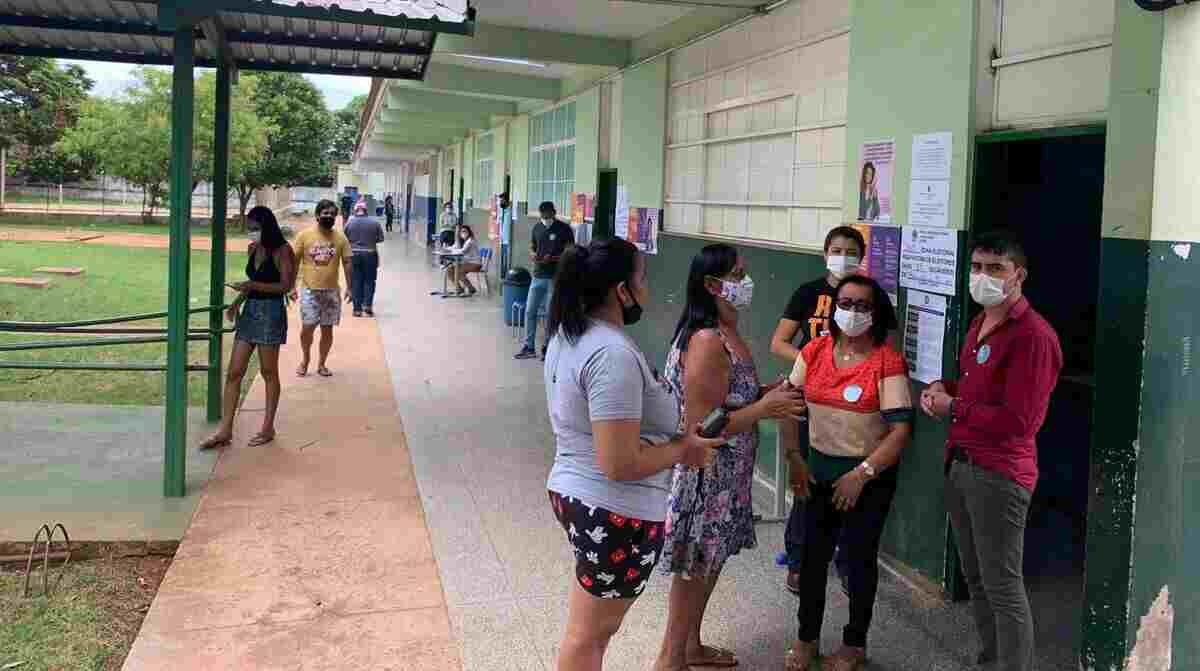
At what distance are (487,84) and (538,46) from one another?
131 inches

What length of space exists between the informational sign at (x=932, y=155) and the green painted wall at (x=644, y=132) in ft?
14.5

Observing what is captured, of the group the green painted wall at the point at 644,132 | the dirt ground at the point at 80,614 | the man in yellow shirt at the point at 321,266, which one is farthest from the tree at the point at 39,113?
the dirt ground at the point at 80,614

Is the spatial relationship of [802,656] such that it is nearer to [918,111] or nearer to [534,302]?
[918,111]

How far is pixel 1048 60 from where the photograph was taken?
4117 mm

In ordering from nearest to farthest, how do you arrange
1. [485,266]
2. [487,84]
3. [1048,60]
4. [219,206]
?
[1048,60] → [219,206] → [487,84] → [485,266]

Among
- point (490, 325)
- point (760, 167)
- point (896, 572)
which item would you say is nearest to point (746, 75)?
point (760, 167)

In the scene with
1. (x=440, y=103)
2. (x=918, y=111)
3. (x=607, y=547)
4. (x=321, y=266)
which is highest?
(x=440, y=103)

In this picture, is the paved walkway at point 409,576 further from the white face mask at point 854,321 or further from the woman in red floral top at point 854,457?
the white face mask at point 854,321

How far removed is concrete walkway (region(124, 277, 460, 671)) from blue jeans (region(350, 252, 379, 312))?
669 cm

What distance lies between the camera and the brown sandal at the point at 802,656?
385 cm

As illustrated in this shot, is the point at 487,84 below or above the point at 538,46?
above

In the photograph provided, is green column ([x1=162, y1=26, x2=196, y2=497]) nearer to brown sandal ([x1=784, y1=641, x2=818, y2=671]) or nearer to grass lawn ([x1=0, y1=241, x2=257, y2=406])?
grass lawn ([x1=0, y1=241, x2=257, y2=406])

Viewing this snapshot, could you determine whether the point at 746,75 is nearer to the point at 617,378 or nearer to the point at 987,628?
the point at 987,628

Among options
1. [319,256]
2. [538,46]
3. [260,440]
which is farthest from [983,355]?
[538,46]
